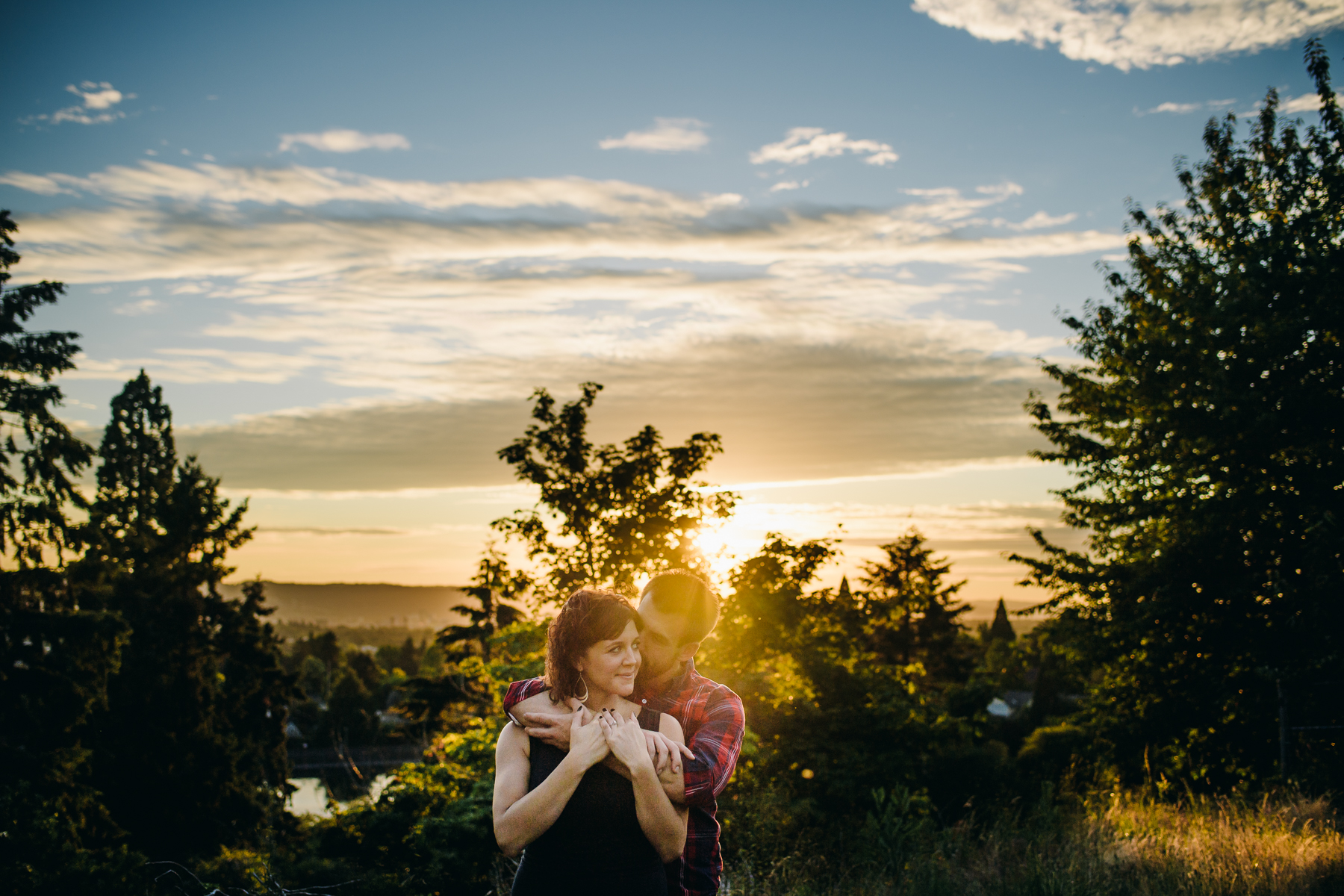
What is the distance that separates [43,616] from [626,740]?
17165 mm

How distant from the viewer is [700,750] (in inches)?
102

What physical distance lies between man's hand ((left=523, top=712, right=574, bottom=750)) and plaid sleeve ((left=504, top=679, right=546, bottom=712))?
105 mm

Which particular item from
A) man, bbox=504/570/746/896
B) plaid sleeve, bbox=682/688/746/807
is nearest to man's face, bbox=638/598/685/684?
man, bbox=504/570/746/896

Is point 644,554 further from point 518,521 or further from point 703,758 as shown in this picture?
point 703,758

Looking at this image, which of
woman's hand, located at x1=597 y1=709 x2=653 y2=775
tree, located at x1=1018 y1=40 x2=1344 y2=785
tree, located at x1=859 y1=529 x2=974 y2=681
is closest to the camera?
woman's hand, located at x1=597 y1=709 x2=653 y2=775

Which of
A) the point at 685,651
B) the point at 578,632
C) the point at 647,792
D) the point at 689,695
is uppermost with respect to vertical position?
the point at 578,632

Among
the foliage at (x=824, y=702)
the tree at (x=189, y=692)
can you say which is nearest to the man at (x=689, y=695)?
the foliage at (x=824, y=702)

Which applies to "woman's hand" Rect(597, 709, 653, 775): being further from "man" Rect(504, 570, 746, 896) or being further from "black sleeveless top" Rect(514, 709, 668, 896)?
"man" Rect(504, 570, 746, 896)

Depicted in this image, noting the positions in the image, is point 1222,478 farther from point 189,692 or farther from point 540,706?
point 189,692

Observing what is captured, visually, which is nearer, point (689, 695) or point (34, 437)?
point (689, 695)

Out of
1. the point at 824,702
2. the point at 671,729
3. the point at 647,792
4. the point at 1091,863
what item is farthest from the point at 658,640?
the point at 824,702

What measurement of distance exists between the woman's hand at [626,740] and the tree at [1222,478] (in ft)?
45.8

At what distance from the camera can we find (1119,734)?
16.2 m

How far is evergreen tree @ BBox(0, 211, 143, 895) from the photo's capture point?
14961 millimetres
